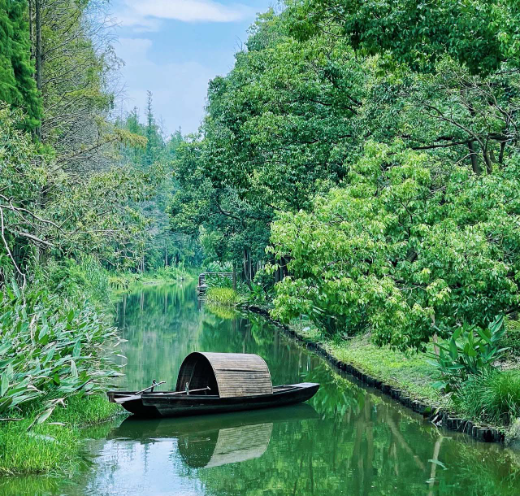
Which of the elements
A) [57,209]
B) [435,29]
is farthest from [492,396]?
[57,209]

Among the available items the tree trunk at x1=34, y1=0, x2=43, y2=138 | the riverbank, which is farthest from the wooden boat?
the tree trunk at x1=34, y1=0, x2=43, y2=138

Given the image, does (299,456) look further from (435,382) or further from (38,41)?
Result: (38,41)

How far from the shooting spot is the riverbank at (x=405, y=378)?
10.6 meters

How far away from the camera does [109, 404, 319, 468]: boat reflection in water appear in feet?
34.3

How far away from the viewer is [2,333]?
32.8 ft

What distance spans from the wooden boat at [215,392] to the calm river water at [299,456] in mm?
221

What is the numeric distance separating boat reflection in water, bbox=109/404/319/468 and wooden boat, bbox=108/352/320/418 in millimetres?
179

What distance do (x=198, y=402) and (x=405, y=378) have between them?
15.4ft

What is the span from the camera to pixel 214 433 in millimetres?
11742

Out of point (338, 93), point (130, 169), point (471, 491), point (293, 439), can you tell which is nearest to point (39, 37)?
point (130, 169)

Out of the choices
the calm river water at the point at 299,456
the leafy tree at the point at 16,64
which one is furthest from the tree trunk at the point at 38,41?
the calm river water at the point at 299,456

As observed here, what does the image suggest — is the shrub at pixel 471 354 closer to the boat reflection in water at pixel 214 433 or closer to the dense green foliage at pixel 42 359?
the boat reflection in water at pixel 214 433

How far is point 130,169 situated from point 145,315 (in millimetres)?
18486

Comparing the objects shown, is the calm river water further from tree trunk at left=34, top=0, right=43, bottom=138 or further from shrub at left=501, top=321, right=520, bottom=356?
tree trunk at left=34, top=0, right=43, bottom=138
